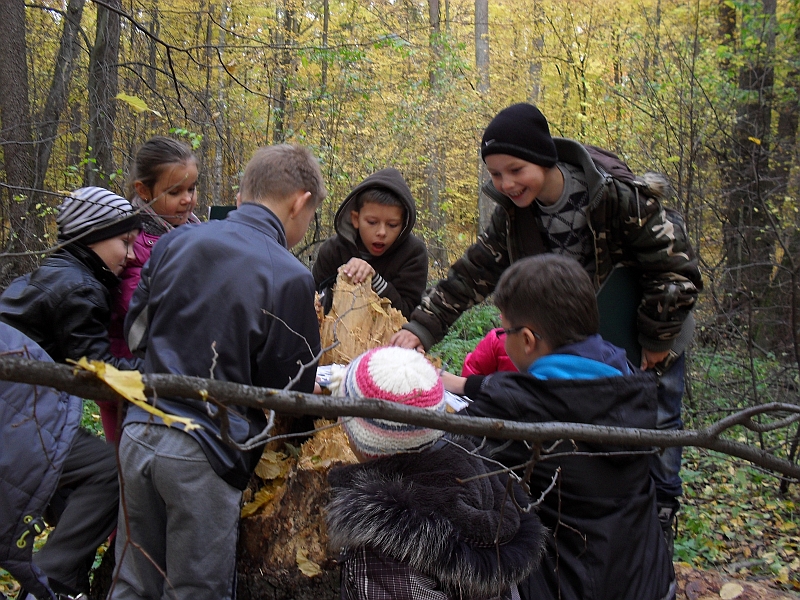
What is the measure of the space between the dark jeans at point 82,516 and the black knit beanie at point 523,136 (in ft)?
7.11

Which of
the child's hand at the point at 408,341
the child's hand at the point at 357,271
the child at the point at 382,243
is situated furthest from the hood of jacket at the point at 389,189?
the child's hand at the point at 408,341

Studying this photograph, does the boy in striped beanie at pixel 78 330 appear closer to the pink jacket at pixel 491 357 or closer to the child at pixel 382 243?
the child at pixel 382 243

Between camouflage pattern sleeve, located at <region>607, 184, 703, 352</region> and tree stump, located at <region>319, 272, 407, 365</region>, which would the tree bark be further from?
camouflage pattern sleeve, located at <region>607, 184, 703, 352</region>

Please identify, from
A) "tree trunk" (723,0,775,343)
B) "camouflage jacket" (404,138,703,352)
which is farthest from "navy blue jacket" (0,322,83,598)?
"tree trunk" (723,0,775,343)

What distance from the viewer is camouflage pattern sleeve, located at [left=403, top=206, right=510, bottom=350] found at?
3.18 m

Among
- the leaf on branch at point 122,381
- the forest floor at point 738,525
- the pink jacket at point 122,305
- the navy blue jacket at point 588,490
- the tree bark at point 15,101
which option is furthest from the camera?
the tree bark at point 15,101

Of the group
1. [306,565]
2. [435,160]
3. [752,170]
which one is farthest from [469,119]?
[306,565]

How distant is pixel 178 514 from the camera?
2.01 m

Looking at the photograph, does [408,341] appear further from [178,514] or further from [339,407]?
[339,407]

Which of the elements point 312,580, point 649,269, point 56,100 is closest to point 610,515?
point 312,580

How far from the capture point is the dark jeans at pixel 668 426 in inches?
114

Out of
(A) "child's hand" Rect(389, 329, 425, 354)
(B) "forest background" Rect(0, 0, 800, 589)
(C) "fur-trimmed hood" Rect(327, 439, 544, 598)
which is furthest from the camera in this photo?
(B) "forest background" Rect(0, 0, 800, 589)

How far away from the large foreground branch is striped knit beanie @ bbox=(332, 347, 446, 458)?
402 mm

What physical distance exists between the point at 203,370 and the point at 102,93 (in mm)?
7015
